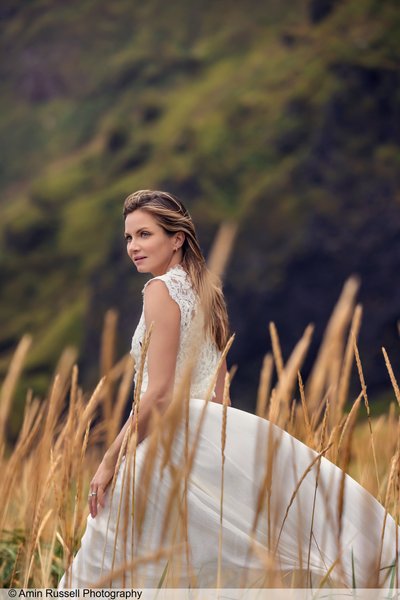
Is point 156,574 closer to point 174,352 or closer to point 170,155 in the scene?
point 174,352

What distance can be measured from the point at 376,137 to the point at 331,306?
1028cm

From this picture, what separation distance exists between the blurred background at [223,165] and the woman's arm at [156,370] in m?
19.1

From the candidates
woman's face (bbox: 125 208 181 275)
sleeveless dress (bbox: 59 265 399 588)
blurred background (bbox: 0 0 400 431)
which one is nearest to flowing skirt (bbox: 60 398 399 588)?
A: sleeveless dress (bbox: 59 265 399 588)

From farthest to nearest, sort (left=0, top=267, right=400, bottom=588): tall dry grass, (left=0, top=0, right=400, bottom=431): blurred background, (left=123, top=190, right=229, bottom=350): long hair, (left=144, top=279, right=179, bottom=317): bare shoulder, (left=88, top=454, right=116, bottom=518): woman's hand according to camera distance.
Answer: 1. (left=0, top=0, right=400, bottom=431): blurred background
2. (left=123, top=190, right=229, bottom=350): long hair
3. (left=144, top=279, right=179, bottom=317): bare shoulder
4. (left=88, top=454, right=116, bottom=518): woman's hand
5. (left=0, top=267, right=400, bottom=588): tall dry grass

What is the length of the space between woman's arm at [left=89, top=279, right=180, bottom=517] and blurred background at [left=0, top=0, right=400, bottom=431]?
19110 mm

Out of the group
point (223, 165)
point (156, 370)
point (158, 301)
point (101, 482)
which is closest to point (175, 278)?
point (158, 301)

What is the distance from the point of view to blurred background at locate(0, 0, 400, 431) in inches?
1394

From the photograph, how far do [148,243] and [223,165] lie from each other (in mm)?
53718

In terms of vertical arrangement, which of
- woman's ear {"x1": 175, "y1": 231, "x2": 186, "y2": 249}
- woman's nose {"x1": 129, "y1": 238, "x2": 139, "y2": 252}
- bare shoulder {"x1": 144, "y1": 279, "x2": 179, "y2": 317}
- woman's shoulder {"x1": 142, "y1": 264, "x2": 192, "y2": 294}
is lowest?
bare shoulder {"x1": 144, "y1": 279, "x2": 179, "y2": 317}

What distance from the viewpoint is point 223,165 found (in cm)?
5603

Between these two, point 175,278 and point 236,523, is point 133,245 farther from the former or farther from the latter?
point 236,523

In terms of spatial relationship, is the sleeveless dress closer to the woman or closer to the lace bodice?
the woman

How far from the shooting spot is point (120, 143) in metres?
80.7

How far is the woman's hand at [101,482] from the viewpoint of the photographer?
8.22 feet
